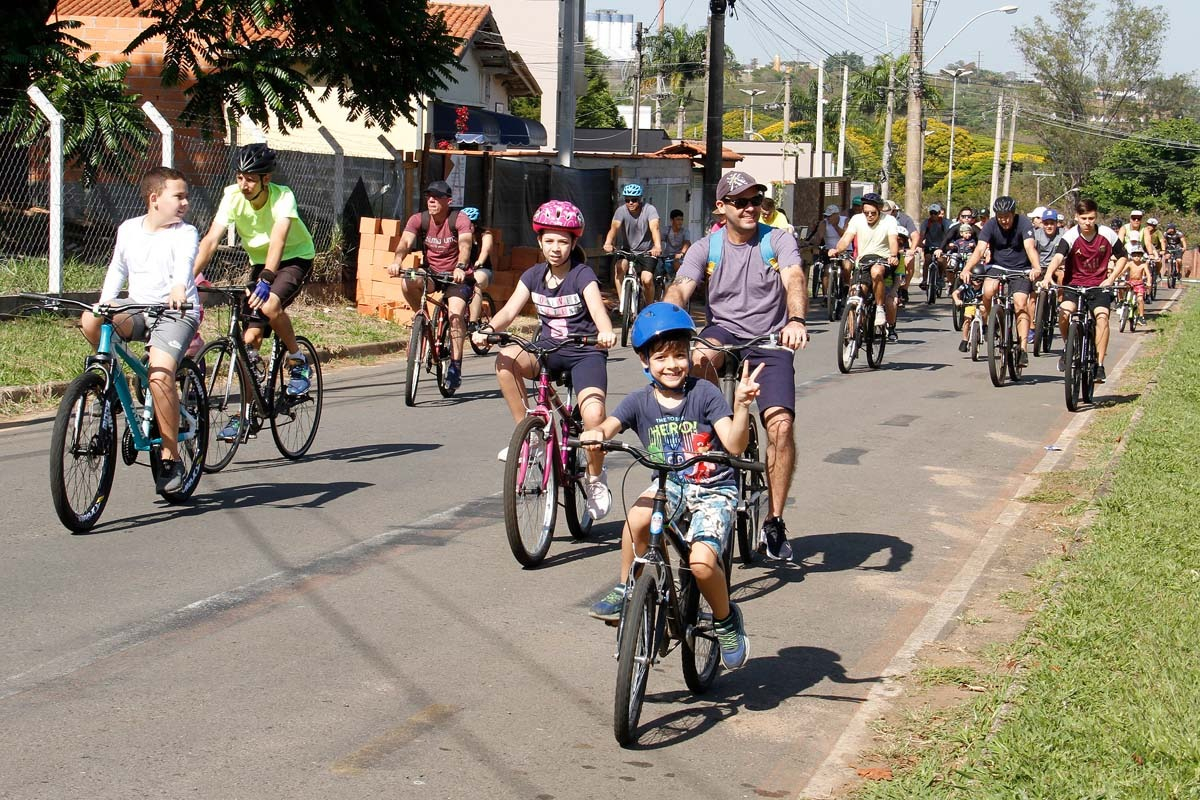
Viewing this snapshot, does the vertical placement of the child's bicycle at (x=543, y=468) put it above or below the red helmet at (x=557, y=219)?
below

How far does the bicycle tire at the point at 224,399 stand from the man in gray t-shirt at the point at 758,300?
3063mm

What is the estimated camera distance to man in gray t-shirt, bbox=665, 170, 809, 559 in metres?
7.42

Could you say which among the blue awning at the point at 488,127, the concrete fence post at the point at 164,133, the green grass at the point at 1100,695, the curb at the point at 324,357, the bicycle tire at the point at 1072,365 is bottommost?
the green grass at the point at 1100,695

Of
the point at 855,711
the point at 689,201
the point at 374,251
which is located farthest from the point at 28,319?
the point at 689,201

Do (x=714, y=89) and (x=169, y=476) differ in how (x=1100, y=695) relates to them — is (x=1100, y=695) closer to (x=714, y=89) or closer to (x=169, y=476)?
(x=169, y=476)

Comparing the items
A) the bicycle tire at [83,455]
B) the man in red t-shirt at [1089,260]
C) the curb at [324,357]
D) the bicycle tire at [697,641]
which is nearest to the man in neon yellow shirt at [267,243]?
the bicycle tire at [83,455]

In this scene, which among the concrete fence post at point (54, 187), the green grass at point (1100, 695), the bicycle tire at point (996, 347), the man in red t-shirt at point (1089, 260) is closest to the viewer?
the green grass at point (1100, 695)

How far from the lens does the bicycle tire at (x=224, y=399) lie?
8.95m

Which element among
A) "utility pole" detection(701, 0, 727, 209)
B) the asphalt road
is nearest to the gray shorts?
the asphalt road

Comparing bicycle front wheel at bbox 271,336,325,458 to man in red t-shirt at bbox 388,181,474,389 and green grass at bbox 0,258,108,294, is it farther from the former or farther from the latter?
green grass at bbox 0,258,108,294

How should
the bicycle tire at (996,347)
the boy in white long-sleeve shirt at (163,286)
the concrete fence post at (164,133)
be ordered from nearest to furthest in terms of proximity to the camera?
the boy in white long-sleeve shirt at (163,286) → the bicycle tire at (996,347) → the concrete fence post at (164,133)

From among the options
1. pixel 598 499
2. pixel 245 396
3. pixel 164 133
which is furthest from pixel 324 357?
pixel 598 499

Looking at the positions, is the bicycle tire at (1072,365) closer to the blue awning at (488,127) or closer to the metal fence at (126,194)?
the metal fence at (126,194)

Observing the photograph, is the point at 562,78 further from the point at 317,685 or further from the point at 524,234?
the point at 317,685
